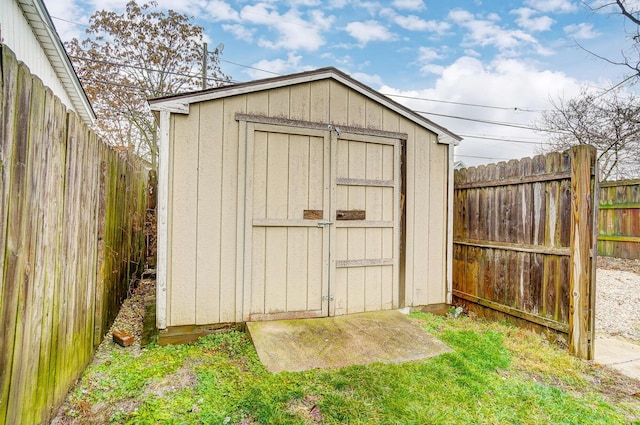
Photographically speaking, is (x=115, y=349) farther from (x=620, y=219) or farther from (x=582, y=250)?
(x=620, y=219)

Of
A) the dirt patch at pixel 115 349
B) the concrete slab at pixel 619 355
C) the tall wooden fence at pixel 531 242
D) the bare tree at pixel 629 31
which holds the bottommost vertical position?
the concrete slab at pixel 619 355

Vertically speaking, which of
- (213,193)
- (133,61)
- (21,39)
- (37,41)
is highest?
(133,61)

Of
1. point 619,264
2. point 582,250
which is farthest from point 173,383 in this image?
point 619,264

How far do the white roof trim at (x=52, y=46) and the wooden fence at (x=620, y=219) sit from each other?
10.5m

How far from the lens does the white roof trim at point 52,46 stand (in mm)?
3794

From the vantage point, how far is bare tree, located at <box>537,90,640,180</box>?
24.8 feet

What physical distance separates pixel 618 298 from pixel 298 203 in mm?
5426

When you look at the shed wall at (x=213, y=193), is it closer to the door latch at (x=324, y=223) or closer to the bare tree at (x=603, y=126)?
the door latch at (x=324, y=223)

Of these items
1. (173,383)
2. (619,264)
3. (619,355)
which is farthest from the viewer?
(619,264)

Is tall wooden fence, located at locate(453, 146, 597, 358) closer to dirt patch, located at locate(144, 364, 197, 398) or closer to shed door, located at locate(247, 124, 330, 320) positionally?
shed door, located at locate(247, 124, 330, 320)

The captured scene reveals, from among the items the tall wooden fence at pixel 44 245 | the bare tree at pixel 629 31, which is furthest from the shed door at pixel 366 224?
the bare tree at pixel 629 31

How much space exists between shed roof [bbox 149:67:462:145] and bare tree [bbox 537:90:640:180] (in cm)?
513

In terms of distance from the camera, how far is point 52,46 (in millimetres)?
4656

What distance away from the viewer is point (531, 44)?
329 inches
